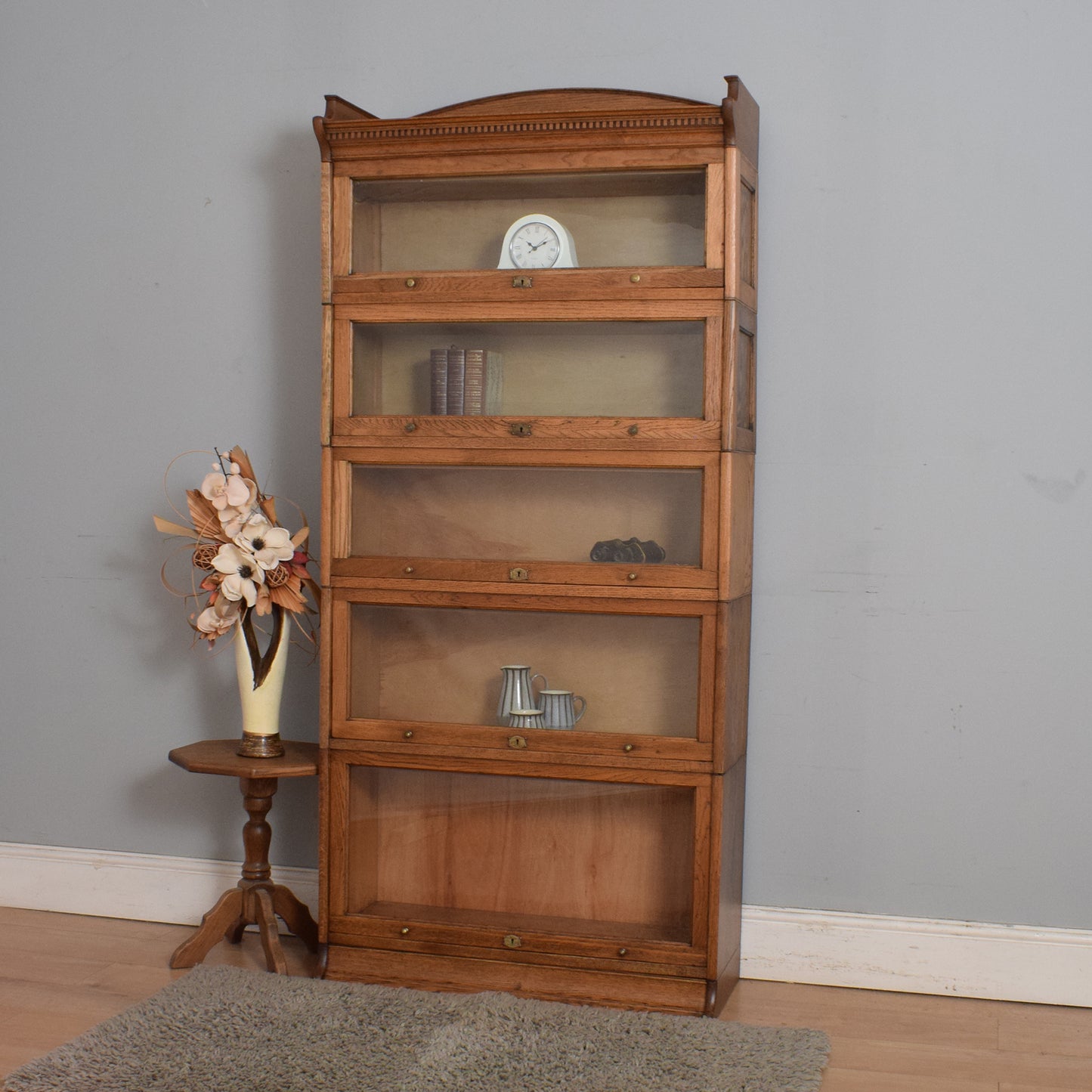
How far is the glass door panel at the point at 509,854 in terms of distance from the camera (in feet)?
8.80

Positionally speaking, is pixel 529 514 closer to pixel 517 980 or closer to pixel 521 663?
pixel 521 663

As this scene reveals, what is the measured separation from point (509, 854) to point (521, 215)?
1.43 meters

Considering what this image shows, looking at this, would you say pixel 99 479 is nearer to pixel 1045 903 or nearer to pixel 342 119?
pixel 342 119

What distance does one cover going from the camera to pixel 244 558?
2.71 m

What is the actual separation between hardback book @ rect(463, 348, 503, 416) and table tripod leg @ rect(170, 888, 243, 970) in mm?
1262

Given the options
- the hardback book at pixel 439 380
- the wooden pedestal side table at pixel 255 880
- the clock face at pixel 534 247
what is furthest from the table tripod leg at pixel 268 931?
the clock face at pixel 534 247

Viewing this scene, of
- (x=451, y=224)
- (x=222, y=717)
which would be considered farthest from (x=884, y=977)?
(x=451, y=224)

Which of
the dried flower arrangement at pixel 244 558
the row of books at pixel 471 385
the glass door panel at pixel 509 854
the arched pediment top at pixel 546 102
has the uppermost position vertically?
the arched pediment top at pixel 546 102

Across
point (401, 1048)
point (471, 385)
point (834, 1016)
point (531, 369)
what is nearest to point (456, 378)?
point (471, 385)

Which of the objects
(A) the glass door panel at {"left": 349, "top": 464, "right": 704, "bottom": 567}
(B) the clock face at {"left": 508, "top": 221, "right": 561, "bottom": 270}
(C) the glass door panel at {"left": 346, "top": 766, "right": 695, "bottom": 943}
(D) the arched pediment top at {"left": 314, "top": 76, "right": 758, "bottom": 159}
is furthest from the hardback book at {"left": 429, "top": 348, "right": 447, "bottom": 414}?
(C) the glass door panel at {"left": 346, "top": 766, "right": 695, "bottom": 943}

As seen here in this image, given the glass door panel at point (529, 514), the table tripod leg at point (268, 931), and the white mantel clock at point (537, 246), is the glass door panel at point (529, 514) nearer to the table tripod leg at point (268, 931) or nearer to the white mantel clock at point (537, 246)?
the white mantel clock at point (537, 246)

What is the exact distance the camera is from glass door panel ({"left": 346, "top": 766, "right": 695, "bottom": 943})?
106 inches

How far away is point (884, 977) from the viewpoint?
2.77 metres

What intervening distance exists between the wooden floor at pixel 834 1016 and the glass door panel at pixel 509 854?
0.28m
